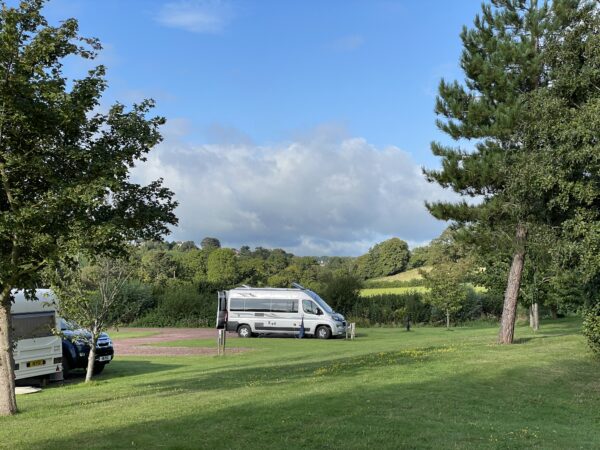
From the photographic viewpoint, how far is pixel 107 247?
974cm

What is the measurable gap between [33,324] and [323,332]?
725 inches

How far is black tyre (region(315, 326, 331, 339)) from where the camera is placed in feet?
106

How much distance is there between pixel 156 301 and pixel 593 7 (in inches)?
1579

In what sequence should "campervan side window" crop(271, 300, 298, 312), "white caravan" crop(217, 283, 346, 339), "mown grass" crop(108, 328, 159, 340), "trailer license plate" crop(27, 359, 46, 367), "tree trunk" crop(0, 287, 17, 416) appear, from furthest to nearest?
"mown grass" crop(108, 328, 159, 340)
"campervan side window" crop(271, 300, 298, 312)
"white caravan" crop(217, 283, 346, 339)
"trailer license plate" crop(27, 359, 46, 367)
"tree trunk" crop(0, 287, 17, 416)

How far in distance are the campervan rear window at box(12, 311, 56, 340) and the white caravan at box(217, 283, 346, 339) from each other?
16.9 metres

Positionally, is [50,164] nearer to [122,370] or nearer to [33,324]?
[33,324]

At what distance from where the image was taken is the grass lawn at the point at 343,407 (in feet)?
24.9

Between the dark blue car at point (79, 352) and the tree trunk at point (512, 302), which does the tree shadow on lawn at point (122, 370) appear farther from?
the tree trunk at point (512, 302)

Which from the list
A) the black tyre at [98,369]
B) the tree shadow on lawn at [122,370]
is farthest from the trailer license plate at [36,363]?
the black tyre at [98,369]

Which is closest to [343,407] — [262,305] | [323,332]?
[323,332]

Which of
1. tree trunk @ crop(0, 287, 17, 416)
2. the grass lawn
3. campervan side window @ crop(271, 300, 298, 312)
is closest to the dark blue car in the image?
the grass lawn

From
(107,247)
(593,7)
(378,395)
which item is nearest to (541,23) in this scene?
(593,7)

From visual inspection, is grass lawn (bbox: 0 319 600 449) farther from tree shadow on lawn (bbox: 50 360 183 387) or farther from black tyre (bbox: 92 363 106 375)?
black tyre (bbox: 92 363 106 375)

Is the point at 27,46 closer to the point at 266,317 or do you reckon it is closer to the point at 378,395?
the point at 378,395
